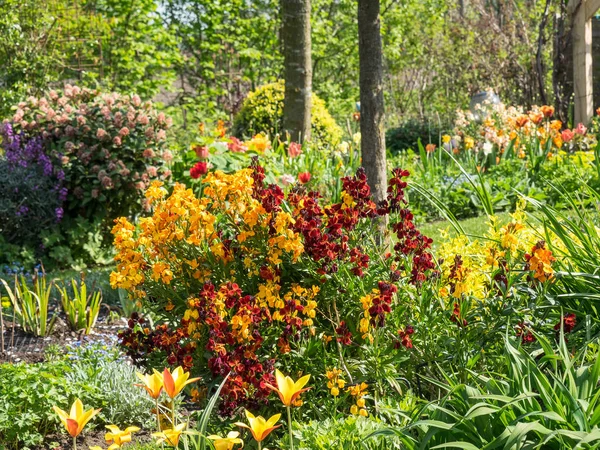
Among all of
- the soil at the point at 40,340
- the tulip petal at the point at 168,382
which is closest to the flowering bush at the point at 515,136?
the soil at the point at 40,340

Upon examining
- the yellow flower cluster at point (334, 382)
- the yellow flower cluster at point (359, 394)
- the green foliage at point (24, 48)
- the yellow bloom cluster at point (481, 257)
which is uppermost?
the green foliage at point (24, 48)

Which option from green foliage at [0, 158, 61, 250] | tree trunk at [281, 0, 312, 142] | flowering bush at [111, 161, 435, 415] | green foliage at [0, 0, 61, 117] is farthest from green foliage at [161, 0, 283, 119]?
flowering bush at [111, 161, 435, 415]

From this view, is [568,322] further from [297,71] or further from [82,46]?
[82,46]

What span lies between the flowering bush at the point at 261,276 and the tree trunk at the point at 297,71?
19.8 feet

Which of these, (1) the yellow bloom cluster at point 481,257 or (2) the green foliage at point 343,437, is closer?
(2) the green foliage at point 343,437

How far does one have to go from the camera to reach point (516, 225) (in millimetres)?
2787

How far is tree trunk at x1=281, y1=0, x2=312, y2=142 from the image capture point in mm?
8781

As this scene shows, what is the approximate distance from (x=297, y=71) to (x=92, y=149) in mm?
2808

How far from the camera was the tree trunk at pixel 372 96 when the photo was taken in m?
5.24

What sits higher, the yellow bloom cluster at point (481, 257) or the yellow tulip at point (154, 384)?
the yellow bloom cluster at point (481, 257)

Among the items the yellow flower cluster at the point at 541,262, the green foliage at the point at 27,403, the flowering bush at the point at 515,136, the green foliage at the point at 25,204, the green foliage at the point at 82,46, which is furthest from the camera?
the green foliage at the point at 82,46

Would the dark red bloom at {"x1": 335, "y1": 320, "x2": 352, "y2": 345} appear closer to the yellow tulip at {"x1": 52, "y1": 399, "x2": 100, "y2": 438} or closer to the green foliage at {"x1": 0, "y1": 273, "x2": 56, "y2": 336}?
the yellow tulip at {"x1": 52, "y1": 399, "x2": 100, "y2": 438}

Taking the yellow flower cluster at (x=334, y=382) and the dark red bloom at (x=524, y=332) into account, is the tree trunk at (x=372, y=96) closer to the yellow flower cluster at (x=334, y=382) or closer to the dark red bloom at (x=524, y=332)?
the dark red bloom at (x=524, y=332)

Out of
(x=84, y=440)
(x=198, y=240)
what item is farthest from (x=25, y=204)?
(x=198, y=240)
